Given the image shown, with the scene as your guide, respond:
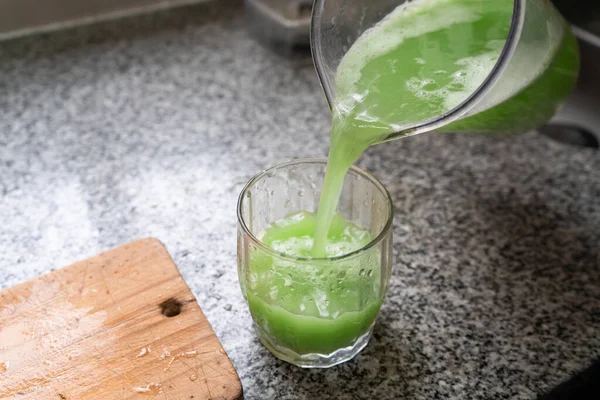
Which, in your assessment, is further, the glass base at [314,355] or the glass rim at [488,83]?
the glass base at [314,355]

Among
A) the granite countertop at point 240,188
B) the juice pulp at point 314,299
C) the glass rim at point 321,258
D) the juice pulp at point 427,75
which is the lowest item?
the granite countertop at point 240,188

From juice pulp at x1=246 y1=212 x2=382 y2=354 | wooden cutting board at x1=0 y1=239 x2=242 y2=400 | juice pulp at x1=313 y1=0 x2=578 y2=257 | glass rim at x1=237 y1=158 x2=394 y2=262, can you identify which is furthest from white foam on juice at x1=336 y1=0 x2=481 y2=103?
wooden cutting board at x1=0 y1=239 x2=242 y2=400

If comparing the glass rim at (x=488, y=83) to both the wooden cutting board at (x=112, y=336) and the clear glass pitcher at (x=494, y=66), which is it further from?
the wooden cutting board at (x=112, y=336)

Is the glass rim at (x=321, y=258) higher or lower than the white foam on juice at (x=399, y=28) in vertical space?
lower

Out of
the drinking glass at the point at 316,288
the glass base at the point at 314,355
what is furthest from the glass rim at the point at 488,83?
the glass base at the point at 314,355

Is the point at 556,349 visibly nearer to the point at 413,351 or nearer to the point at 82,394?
the point at 413,351

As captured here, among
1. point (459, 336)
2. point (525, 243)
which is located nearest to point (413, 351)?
point (459, 336)
